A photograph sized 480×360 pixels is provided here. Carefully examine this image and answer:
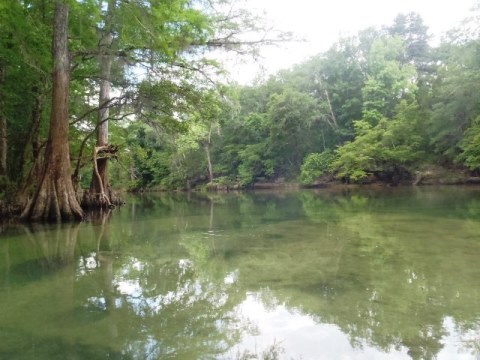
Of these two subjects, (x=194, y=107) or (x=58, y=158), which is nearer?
(x=58, y=158)

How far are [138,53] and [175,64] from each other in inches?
41.3

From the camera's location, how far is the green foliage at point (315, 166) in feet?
107

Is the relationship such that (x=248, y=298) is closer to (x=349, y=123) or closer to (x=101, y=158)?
(x=101, y=158)

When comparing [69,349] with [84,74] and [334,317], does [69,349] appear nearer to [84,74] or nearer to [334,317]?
[334,317]

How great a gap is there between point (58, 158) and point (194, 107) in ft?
13.9

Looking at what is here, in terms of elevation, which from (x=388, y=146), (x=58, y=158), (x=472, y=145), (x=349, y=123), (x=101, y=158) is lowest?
(x=58, y=158)

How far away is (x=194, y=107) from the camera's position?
1232 centimetres

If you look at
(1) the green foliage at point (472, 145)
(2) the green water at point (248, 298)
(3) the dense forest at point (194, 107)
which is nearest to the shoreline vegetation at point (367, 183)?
(3) the dense forest at point (194, 107)

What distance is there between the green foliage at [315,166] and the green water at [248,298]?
86.5 feet

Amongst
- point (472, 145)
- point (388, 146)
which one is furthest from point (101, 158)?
point (388, 146)

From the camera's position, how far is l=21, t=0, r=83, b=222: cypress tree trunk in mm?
9617

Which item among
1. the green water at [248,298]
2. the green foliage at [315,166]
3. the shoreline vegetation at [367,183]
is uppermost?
the green foliage at [315,166]

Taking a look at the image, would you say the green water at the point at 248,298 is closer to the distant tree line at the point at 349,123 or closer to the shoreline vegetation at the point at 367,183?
the shoreline vegetation at the point at 367,183

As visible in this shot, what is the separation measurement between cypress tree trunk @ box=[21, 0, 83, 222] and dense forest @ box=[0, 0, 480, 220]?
0.02 meters
